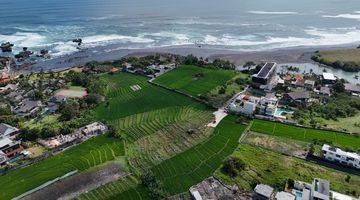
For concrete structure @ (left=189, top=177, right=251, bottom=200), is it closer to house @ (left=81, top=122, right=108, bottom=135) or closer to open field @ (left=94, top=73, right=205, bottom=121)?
house @ (left=81, top=122, right=108, bottom=135)

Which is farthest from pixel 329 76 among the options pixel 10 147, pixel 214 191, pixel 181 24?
pixel 181 24

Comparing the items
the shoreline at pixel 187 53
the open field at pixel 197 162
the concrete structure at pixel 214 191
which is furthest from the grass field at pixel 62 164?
the shoreline at pixel 187 53

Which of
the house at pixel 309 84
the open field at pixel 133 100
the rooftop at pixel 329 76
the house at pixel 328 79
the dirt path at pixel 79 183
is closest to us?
the dirt path at pixel 79 183

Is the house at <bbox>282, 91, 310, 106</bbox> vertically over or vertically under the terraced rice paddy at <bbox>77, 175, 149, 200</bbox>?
over

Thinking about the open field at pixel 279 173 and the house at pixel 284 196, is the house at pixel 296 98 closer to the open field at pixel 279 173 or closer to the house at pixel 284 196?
the open field at pixel 279 173

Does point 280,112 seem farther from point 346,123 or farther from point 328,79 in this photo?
point 328,79

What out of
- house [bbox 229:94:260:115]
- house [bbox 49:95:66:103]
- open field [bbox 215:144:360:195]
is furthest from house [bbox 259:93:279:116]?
house [bbox 49:95:66:103]
